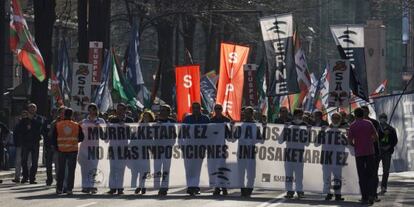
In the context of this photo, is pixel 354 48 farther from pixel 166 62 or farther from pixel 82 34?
pixel 166 62

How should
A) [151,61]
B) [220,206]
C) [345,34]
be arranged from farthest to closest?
[151,61]
[345,34]
[220,206]

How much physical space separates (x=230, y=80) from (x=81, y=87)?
3.71 m

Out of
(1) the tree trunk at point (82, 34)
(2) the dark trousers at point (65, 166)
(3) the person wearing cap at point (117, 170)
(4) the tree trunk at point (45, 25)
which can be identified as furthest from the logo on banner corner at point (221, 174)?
(1) the tree trunk at point (82, 34)

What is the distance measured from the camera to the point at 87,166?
22375mm

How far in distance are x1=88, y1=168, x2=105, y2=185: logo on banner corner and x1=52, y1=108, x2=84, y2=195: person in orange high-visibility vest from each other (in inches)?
20.9

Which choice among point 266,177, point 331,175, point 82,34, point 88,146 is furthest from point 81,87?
point 331,175

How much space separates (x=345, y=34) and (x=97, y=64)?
8879 mm

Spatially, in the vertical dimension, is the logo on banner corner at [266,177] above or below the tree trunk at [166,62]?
below

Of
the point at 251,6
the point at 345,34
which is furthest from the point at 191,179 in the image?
the point at 251,6

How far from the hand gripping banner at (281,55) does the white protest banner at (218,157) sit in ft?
18.4

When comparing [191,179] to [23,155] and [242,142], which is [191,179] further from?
[23,155]

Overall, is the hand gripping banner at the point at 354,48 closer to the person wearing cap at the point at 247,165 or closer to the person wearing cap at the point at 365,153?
the person wearing cap at the point at 247,165

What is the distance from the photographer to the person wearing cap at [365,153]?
20.2 meters

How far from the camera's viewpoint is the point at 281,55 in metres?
27.7
